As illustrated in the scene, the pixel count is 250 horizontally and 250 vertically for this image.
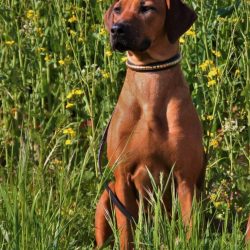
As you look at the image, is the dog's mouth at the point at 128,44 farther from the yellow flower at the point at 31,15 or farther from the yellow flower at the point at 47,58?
the yellow flower at the point at 31,15

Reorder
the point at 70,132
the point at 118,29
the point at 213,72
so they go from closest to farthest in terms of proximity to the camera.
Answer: the point at 118,29
the point at 213,72
the point at 70,132

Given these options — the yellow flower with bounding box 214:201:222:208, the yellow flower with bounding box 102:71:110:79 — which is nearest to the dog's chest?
the yellow flower with bounding box 214:201:222:208

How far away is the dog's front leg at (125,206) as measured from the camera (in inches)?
200

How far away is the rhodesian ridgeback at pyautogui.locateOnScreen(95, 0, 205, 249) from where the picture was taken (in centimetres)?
495

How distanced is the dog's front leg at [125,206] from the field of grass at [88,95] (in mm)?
140

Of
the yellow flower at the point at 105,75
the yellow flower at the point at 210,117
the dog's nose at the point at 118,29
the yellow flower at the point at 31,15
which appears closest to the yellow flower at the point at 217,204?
the yellow flower at the point at 210,117

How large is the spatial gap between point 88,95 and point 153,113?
134 centimetres

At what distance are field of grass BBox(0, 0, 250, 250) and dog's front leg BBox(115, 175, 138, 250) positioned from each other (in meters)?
0.14

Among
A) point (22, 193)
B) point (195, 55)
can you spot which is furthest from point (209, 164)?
point (22, 193)

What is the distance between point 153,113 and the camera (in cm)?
498

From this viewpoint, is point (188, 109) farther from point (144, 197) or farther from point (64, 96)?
point (64, 96)

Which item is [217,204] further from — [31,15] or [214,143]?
[31,15]

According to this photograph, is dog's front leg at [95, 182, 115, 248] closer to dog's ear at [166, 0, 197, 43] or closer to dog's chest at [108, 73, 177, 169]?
dog's chest at [108, 73, 177, 169]

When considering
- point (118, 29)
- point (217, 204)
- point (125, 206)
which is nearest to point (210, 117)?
point (217, 204)
